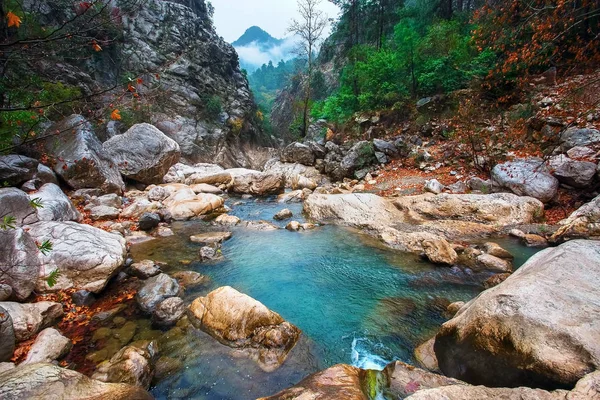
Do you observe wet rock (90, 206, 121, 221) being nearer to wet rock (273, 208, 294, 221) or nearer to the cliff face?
wet rock (273, 208, 294, 221)

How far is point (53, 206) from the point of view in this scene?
6496 mm

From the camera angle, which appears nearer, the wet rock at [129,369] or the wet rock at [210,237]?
the wet rock at [129,369]

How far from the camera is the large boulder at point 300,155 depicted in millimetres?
17031

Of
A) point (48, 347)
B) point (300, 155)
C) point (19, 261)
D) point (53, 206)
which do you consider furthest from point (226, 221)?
point (300, 155)

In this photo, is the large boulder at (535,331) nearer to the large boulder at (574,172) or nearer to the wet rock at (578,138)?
the large boulder at (574,172)

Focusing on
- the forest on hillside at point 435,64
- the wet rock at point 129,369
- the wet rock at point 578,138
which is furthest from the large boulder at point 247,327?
the wet rock at point 578,138

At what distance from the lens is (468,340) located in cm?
295

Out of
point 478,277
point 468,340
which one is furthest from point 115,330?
point 478,277

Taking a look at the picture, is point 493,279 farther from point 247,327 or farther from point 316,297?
point 247,327

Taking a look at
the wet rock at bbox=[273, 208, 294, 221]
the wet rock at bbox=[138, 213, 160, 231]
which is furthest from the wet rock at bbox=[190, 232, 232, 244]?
the wet rock at bbox=[273, 208, 294, 221]

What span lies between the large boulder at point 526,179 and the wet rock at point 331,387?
7.77 metres

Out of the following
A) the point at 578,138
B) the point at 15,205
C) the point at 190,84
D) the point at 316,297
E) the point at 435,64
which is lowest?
the point at 316,297

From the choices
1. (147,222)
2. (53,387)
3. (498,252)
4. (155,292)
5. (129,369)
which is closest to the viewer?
(53,387)

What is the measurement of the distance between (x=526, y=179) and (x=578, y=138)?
6.96ft
